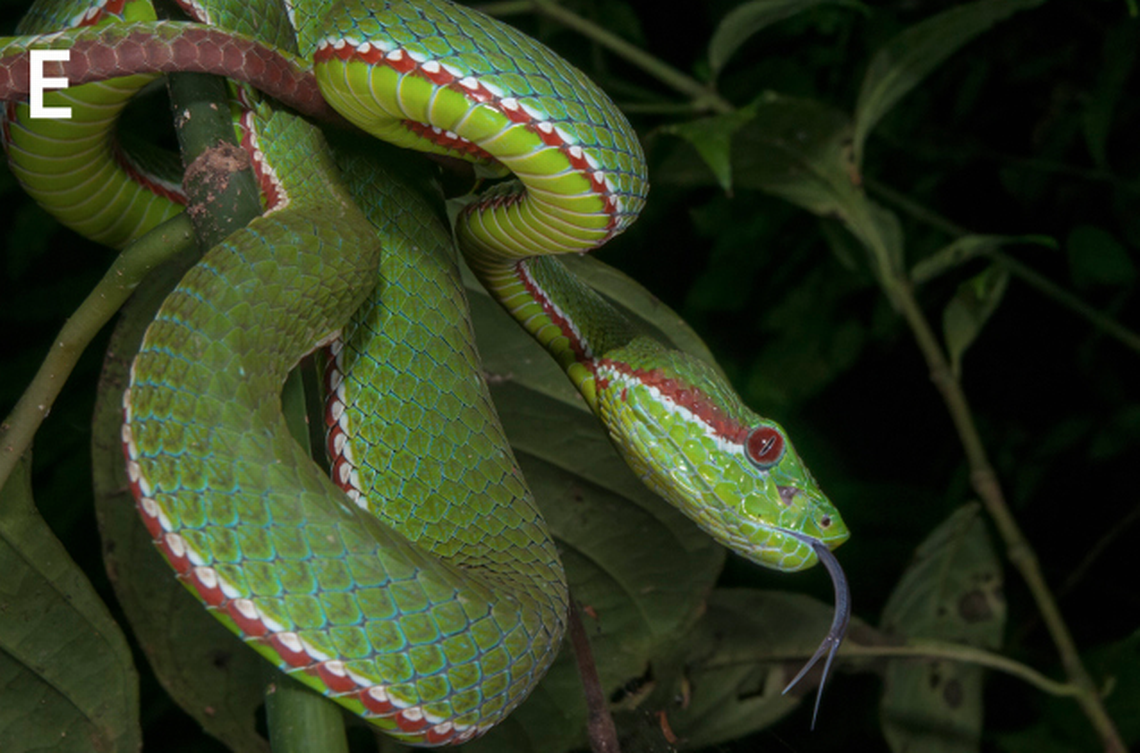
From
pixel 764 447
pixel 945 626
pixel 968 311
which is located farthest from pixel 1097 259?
pixel 764 447

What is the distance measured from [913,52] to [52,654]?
1786mm

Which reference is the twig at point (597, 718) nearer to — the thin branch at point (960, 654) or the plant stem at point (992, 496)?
the thin branch at point (960, 654)

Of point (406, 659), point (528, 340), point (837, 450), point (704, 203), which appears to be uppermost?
point (406, 659)

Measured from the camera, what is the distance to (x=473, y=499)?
114cm

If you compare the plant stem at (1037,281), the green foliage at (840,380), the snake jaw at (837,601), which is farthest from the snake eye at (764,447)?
the plant stem at (1037,281)

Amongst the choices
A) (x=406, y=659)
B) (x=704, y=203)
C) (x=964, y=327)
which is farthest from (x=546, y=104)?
(x=704, y=203)

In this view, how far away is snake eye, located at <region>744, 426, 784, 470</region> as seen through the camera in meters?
1.40

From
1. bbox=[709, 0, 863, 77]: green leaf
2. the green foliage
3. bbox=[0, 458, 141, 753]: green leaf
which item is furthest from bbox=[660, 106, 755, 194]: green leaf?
bbox=[0, 458, 141, 753]: green leaf

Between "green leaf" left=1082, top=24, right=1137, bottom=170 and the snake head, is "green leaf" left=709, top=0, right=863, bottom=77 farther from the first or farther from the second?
"green leaf" left=1082, top=24, right=1137, bottom=170

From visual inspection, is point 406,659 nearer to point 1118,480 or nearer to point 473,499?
point 473,499

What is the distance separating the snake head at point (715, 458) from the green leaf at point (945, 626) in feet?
2.71

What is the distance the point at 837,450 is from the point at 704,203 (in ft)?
2.97

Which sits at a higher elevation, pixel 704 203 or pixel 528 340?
pixel 528 340

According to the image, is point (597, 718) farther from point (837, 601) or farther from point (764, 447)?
point (764, 447)
